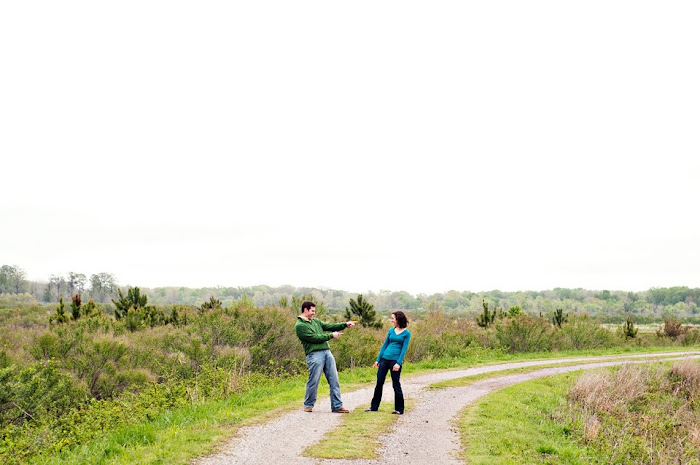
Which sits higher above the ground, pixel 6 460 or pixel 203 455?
pixel 203 455

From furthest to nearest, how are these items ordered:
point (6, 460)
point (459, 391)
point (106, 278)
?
point (106, 278), point (459, 391), point (6, 460)

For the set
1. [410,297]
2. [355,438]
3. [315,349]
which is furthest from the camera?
[410,297]

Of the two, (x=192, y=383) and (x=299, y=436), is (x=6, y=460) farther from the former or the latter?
(x=192, y=383)

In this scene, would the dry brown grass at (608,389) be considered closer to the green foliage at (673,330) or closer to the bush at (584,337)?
the bush at (584,337)

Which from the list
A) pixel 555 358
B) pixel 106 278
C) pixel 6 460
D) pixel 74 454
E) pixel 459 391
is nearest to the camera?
pixel 74 454

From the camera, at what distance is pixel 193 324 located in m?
21.6

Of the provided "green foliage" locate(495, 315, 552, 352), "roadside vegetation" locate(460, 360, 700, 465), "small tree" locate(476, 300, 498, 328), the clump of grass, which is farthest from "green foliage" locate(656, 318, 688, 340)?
"roadside vegetation" locate(460, 360, 700, 465)

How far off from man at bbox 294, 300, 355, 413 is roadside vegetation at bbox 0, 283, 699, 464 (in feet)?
4.23

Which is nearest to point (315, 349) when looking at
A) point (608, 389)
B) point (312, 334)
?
point (312, 334)

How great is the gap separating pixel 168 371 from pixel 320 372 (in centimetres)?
964

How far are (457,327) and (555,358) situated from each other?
734cm

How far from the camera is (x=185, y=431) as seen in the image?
373 inches

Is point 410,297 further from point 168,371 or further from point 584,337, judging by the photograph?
point 168,371

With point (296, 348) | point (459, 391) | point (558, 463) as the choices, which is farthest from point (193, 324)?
point (558, 463)
